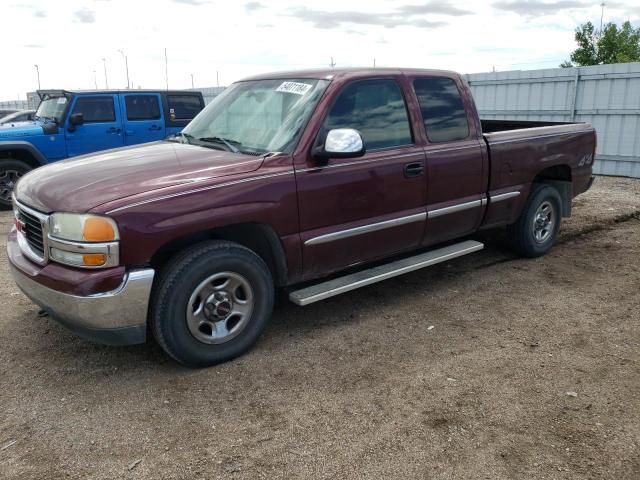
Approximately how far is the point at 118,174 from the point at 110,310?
0.88 m

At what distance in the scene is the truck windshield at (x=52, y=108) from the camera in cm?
960

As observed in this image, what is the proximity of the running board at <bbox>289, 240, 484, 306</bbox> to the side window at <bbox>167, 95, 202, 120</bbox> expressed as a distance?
297 inches

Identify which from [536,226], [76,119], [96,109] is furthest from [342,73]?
[96,109]

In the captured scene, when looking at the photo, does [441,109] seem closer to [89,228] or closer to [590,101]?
[89,228]

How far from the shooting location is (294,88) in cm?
416

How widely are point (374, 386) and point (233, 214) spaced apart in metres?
1.36

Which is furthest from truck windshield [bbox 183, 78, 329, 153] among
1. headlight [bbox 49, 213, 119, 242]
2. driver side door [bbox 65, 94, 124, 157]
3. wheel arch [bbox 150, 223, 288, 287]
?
driver side door [bbox 65, 94, 124, 157]

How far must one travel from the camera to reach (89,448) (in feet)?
9.21

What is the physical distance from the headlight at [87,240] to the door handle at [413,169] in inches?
88.1

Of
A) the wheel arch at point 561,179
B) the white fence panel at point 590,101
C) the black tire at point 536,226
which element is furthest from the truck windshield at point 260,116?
the white fence panel at point 590,101

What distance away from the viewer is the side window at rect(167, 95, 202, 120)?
10867 mm

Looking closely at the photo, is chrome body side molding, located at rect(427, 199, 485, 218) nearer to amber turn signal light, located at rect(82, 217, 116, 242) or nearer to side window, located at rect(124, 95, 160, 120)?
amber turn signal light, located at rect(82, 217, 116, 242)

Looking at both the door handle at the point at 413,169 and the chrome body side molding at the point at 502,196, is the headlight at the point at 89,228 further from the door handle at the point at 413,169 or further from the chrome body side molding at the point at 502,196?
the chrome body side molding at the point at 502,196

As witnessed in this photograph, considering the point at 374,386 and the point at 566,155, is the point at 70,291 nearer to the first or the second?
the point at 374,386
